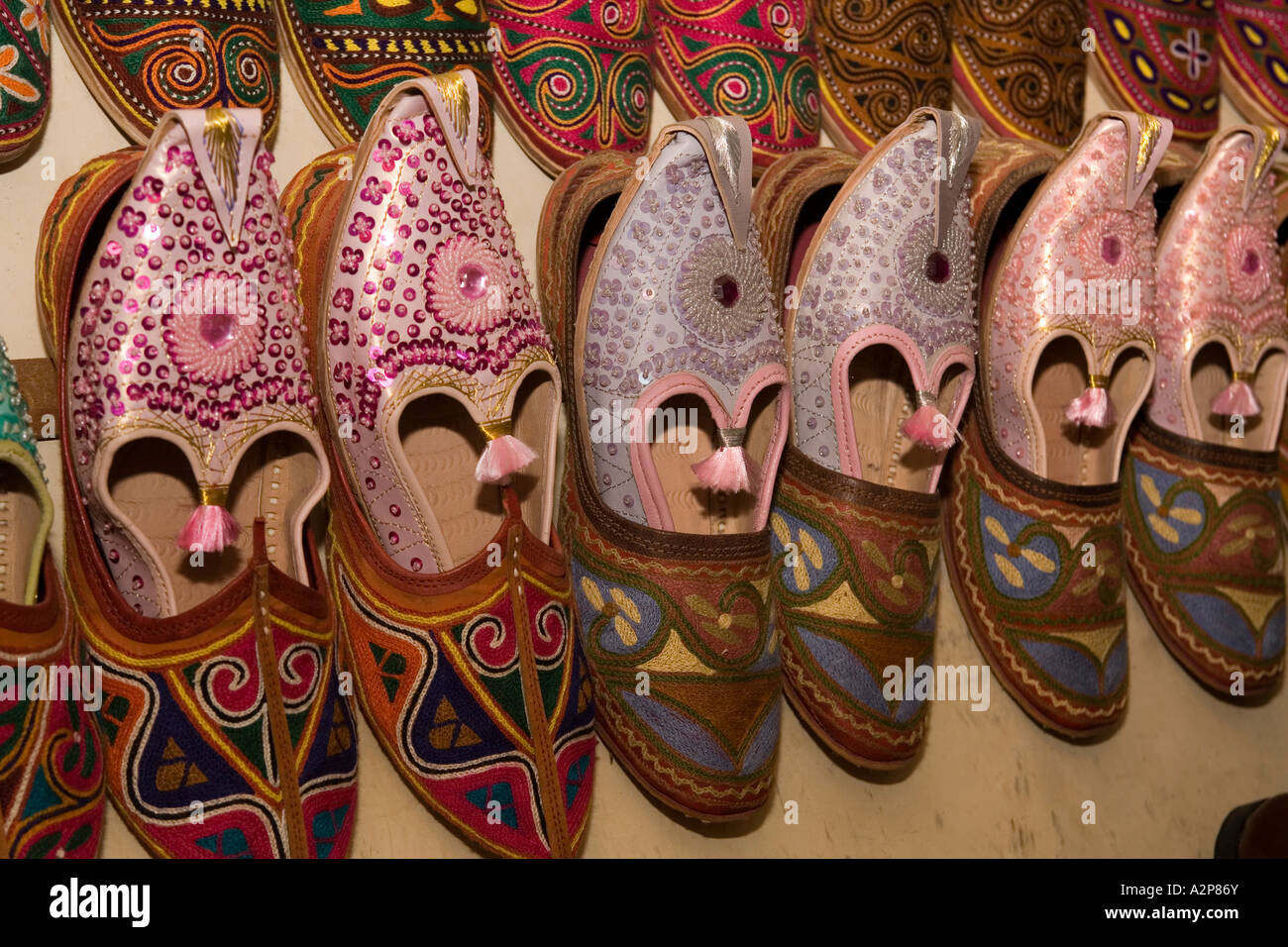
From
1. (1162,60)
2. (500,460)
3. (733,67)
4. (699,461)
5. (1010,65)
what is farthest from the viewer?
(1162,60)

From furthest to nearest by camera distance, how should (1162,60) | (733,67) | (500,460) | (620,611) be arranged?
(1162,60), (733,67), (620,611), (500,460)

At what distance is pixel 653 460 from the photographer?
1.38 m

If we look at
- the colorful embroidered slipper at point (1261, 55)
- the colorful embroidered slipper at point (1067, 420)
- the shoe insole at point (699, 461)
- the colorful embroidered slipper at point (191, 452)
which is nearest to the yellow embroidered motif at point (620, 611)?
the shoe insole at point (699, 461)

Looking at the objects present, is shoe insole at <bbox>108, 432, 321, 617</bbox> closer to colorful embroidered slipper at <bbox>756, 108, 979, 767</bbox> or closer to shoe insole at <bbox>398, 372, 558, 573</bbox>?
shoe insole at <bbox>398, 372, 558, 573</bbox>

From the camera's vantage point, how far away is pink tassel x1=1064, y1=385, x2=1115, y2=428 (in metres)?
1.48

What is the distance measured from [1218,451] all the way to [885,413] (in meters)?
0.43

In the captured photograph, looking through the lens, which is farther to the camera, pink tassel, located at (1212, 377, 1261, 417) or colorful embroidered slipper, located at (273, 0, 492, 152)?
pink tassel, located at (1212, 377, 1261, 417)

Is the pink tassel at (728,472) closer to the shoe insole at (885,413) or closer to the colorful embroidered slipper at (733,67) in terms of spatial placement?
the shoe insole at (885,413)

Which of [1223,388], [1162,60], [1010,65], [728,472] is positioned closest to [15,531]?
[728,472]

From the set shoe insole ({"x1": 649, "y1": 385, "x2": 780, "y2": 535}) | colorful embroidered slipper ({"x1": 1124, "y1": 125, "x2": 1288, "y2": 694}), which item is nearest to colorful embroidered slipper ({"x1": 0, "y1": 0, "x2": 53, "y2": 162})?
shoe insole ({"x1": 649, "y1": 385, "x2": 780, "y2": 535})

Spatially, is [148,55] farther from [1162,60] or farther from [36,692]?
[1162,60]

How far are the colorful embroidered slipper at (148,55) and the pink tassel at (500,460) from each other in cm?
42

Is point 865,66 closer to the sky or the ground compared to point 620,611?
closer to the sky

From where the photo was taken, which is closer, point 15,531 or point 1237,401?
point 15,531
